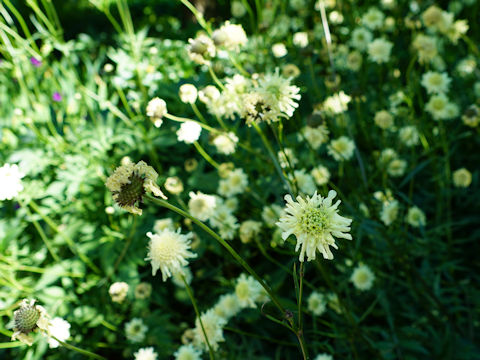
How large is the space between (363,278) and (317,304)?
20cm

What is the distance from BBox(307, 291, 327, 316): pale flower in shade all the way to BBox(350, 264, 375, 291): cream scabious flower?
0.14 metres

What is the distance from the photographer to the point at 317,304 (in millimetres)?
1571

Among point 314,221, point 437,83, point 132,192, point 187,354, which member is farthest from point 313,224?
point 437,83

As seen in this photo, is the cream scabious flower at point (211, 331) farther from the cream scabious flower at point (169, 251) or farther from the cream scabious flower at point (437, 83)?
the cream scabious flower at point (437, 83)

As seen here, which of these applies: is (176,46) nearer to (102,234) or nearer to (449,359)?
(102,234)

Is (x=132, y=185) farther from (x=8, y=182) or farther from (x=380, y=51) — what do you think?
(x=380, y=51)

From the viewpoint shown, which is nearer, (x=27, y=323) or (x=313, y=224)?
(x=313, y=224)

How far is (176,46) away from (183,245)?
8.15ft

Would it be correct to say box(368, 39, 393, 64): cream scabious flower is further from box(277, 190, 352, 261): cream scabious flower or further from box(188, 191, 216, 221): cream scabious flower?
box(277, 190, 352, 261): cream scabious flower

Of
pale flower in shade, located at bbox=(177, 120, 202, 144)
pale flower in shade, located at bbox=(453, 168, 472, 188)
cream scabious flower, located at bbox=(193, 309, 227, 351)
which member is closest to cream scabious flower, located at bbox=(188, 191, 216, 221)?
pale flower in shade, located at bbox=(177, 120, 202, 144)

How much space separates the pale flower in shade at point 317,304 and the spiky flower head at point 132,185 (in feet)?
3.24

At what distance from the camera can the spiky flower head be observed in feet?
2.53

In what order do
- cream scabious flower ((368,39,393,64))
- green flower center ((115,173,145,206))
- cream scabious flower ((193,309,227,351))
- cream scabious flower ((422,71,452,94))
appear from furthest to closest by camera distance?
1. cream scabious flower ((368,39,393,64))
2. cream scabious flower ((422,71,452,94))
3. cream scabious flower ((193,309,227,351))
4. green flower center ((115,173,145,206))

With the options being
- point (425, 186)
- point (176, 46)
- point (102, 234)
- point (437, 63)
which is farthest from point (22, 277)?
point (437, 63)
